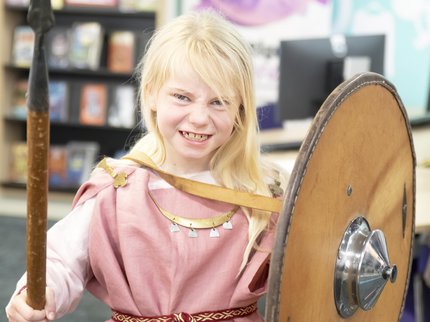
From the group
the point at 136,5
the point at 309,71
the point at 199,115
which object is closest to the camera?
the point at 199,115

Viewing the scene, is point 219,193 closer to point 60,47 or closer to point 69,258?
point 69,258

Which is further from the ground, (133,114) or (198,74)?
(198,74)

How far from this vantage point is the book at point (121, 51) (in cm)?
579

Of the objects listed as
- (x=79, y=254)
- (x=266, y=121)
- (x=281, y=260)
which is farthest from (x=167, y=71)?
(x=266, y=121)

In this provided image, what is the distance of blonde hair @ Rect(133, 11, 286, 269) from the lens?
56.6 inches

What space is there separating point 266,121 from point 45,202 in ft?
9.34

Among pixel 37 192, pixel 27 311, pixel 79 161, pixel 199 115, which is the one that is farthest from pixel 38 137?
pixel 79 161

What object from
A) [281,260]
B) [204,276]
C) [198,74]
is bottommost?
[204,276]

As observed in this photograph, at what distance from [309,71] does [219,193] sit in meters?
2.03

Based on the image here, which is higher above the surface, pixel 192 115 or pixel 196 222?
pixel 192 115

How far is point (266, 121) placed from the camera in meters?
3.77

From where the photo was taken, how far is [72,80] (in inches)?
241

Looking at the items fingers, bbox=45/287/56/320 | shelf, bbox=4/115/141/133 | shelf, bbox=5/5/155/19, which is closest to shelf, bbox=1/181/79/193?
shelf, bbox=4/115/141/133

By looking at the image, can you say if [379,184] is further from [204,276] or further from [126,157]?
[126,157]
